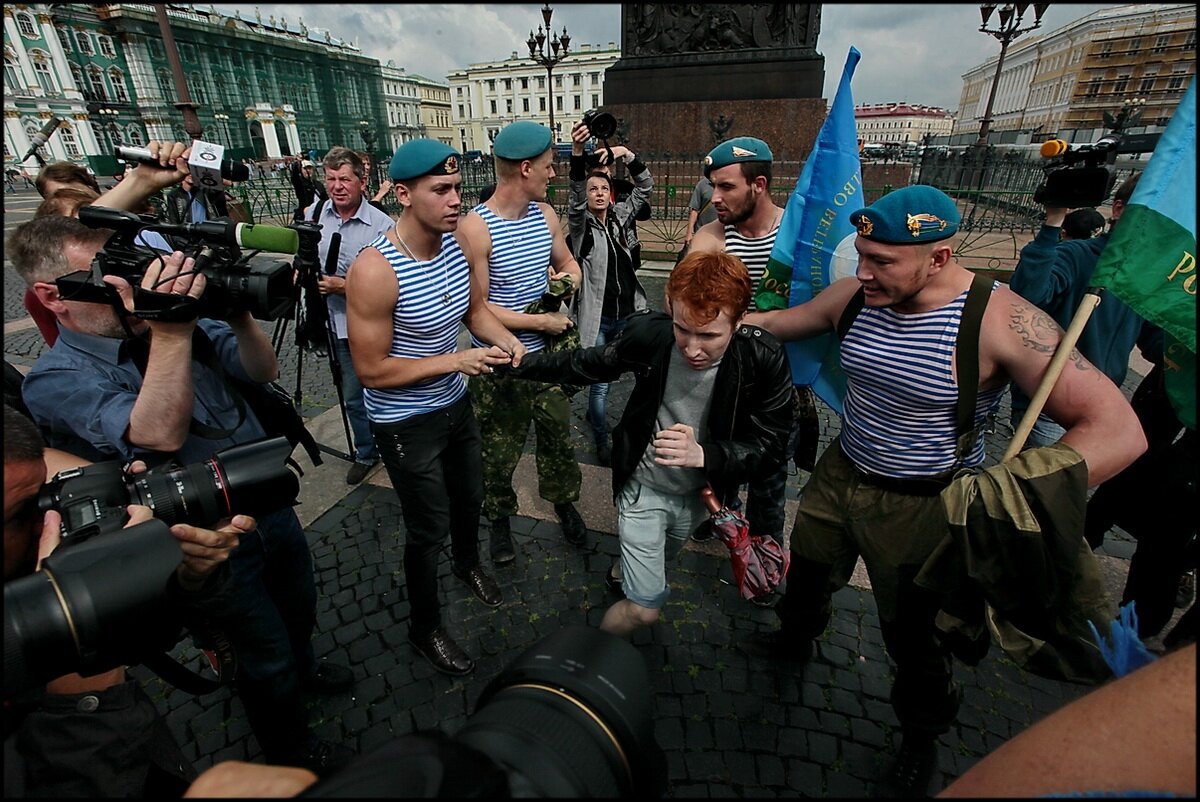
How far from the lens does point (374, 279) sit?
110 inches

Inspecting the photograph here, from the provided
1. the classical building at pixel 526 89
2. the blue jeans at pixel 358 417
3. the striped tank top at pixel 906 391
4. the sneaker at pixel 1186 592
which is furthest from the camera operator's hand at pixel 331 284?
the classical building at pixel 526 89

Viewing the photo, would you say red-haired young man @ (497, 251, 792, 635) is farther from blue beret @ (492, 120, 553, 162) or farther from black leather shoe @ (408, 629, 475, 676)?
blue beret @ (492, 120, 553, 162)

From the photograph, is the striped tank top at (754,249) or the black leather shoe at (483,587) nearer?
the black leather shoe at (483,587)

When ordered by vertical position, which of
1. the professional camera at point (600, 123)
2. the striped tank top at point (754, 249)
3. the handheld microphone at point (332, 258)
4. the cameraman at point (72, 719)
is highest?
the professional camera at point (600, 123)

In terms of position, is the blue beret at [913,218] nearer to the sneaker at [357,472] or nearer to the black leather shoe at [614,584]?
the black leather shoe at [614,584]

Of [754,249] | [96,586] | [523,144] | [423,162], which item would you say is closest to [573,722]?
[96,586]

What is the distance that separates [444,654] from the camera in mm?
A: 3150

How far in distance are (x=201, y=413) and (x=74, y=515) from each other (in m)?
0.83

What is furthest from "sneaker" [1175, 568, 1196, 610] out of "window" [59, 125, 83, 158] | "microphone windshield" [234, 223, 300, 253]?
"window" [59, 125, 83, 158]

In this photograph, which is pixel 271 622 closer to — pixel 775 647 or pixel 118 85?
pixel 775 647

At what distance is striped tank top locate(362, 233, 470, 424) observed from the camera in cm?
292

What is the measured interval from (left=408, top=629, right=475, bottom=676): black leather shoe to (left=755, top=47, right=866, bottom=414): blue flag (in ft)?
7.58

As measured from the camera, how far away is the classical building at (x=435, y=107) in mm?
107912

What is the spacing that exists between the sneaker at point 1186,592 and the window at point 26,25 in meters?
67.0
